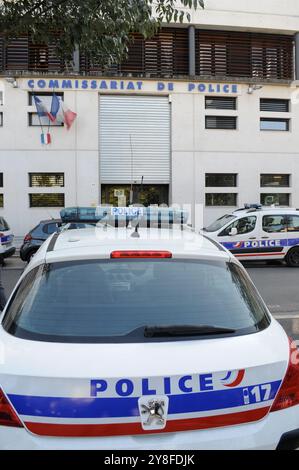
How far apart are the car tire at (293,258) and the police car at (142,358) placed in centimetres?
1156

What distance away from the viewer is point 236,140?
67.3 ft

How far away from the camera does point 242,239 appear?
13367 millimetres

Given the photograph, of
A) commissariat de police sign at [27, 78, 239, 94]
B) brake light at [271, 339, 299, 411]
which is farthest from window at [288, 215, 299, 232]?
brake light at [271, 339, 299, 411]

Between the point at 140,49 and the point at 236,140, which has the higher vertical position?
the point at 140,49

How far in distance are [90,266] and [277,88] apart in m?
20.8

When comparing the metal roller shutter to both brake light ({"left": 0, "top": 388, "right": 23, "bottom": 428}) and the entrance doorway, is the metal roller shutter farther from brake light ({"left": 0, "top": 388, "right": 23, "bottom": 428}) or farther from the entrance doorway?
Answer: brake light ({"left": 0, "top": 388, "right": 23, "bottom": 428})

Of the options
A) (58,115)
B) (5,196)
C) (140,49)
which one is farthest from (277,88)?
(5,196)

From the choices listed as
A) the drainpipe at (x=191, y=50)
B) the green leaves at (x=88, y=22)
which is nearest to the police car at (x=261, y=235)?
the green leaves at (x=88, y=22)

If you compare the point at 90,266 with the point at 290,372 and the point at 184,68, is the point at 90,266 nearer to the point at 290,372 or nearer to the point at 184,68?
the point at 290,372

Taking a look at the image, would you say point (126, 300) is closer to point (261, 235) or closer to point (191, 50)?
point (261, 235)

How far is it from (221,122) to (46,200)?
27.9 ft

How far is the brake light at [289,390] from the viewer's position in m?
2.07

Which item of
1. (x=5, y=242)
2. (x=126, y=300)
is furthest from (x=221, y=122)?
(x=126, y=300)
